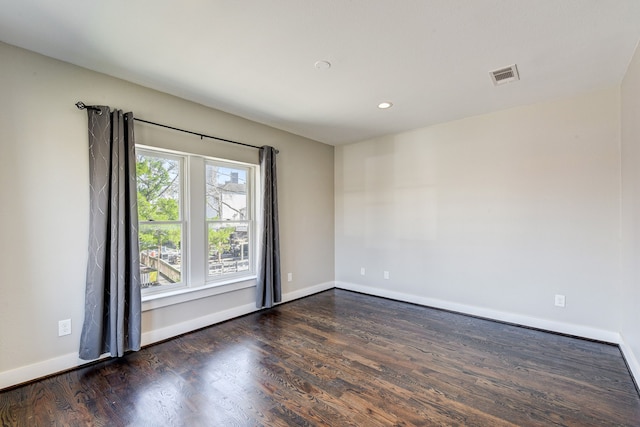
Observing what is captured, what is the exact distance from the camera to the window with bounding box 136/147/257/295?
298 centimetres

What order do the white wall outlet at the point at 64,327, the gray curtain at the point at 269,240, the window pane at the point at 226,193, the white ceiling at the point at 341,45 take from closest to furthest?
1. the white ceiling at the point at 341,45
2. the white wall outlet at the point at 64,327
3. the window pane at the point at 226,193
4. the gray curtain at the point at 269,240

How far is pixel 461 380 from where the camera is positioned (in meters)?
2.26

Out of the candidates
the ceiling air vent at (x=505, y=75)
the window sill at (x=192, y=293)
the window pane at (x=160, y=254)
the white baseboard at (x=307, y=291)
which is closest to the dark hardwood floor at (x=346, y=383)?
the window sill at (x=192, y=293)

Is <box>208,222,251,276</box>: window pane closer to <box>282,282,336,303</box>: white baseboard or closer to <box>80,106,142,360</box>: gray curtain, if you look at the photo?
<box>282,282,336,303</box>: white baseboard

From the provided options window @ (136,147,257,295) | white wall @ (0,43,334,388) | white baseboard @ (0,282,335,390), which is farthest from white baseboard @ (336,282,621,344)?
white wall @ (0,43,334,388)

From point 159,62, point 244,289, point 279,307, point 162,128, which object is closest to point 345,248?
point 279,307

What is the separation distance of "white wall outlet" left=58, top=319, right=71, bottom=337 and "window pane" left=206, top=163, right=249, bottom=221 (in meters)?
1.57

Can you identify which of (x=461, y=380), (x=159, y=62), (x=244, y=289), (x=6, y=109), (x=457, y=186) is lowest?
(x=461, y=380)

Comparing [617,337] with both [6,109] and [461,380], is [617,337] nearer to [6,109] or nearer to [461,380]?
[461,380]

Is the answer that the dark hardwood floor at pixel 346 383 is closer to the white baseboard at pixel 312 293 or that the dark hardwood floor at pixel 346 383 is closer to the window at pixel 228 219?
the white baseboard at pixel 312 293

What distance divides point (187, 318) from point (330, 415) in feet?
6.60

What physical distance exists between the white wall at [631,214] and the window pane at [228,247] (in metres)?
3.83

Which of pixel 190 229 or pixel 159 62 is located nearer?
pixel 159 62

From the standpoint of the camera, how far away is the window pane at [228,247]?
3.53m
